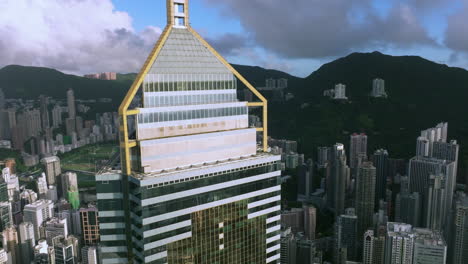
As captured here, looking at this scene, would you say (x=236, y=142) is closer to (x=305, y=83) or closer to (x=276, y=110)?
(x=276, y=110)

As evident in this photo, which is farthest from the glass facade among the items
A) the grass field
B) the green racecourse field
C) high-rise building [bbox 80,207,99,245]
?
the grass field

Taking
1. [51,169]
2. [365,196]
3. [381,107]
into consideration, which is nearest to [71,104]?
[51,169]

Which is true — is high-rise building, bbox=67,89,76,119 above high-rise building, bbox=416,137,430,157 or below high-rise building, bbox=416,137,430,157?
above

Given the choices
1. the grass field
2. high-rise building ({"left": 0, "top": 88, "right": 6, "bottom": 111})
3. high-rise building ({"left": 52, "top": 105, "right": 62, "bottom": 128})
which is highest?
high-rise building ({"left": 0, "top": 88, "right": 6, "bottom": 111})

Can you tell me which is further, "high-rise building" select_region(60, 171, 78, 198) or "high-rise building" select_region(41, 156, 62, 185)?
"high-rise building" select_region(41, 156, 62, 185)

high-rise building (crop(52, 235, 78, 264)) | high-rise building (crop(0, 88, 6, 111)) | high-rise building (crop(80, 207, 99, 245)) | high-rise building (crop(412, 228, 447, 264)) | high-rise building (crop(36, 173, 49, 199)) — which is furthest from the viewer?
high-rise building (crop(0, 88, 6, 111))

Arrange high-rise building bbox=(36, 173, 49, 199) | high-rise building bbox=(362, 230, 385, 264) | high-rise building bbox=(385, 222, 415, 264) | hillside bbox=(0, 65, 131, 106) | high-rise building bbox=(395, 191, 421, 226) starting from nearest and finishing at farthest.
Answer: high-rise building bbox=(385, 222, 415, 264)
high-rise building bbox=(362, 230, 385, 264)
high-rise building bbox=(395, 191, 421, 226)
high-rise building bbox=(36, 173, 49, 199)
hillside bbox=(0, 65, 131, 106)

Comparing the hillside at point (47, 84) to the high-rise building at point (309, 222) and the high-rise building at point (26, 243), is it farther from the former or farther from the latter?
the high-rise building at point (309, 222)

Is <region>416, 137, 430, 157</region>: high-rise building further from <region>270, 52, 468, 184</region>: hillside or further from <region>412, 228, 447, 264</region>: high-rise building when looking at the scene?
<region>412, 228, 447, 264</region>: high-rise building
